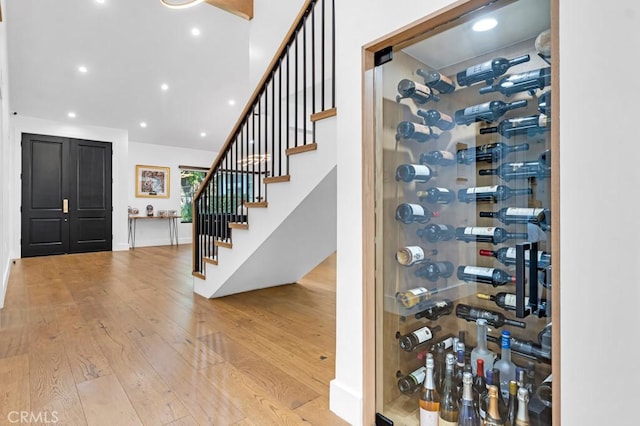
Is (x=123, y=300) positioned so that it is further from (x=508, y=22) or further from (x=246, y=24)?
(x=246, y=24)

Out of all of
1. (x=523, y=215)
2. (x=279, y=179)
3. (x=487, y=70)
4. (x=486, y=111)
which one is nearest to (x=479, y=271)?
(x=523, y=215)

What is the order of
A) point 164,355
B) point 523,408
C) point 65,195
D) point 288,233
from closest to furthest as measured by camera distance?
point 523,408 → point 164,355 → point 288,233 → point 65,195

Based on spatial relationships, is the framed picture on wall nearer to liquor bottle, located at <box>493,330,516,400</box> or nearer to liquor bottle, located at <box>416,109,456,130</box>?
liquor bottle, located at <box>416,109,456,130</box>

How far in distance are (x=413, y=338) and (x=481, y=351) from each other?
0.27m

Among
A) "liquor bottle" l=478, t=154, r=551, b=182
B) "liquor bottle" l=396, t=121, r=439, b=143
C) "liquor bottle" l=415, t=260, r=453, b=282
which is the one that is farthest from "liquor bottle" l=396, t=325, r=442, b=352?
"liquor bottle" l=396, t=121, r=439, b=143

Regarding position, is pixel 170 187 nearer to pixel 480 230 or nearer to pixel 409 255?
pixel 409 255

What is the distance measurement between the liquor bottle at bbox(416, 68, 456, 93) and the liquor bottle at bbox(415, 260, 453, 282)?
2.61ft

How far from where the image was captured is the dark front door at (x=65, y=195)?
21.4ft

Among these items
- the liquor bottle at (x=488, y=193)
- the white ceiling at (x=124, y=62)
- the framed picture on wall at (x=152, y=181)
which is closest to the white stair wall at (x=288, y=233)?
the liquor bottle at (x=488, y=193)

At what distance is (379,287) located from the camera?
4.81ft

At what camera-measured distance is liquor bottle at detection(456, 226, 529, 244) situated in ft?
→ 4.17

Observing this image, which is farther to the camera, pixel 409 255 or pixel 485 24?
pixel 409 255

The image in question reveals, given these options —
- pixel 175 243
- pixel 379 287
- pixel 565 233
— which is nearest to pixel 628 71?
pixel 565 233

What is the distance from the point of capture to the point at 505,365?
4.34ft
